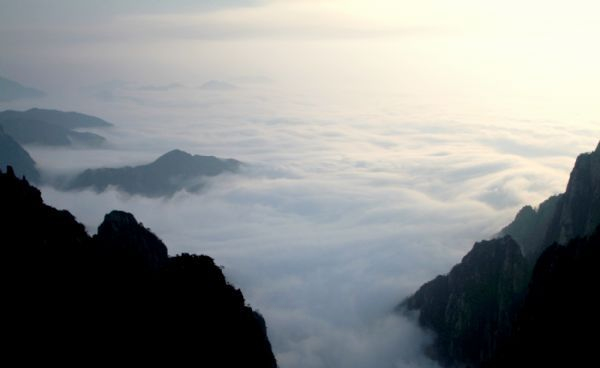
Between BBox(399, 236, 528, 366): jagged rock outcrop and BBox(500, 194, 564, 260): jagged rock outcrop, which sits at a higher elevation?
BBox(500, 194, 564, 260): jagged rock outcrop

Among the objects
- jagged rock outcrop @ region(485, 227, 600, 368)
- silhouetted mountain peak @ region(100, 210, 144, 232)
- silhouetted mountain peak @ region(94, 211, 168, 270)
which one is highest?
silhouetted mountain peak @ region(100, 210, 144, 232)

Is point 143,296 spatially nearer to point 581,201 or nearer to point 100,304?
point 100,304

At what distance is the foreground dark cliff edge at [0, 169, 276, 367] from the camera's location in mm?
55719

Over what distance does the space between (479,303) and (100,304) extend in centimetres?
8438

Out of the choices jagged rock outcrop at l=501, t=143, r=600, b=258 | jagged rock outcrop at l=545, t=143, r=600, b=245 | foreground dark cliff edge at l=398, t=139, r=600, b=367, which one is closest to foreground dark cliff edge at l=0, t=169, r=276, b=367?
foreground dark cliff edge at l=398, t=139, r=600, b=367

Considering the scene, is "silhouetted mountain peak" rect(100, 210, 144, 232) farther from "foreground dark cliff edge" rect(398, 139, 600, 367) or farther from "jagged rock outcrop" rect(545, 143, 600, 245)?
"jagged rock outcrop" rect(545, 143, 600, 245)

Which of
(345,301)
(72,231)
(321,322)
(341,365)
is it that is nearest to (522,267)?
(341,365)

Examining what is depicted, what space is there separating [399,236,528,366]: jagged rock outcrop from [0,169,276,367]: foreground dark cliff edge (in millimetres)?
54916

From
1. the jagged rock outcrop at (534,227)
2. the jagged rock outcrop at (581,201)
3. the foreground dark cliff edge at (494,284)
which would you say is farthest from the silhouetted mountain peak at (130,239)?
the jagged rock outcrop at (534,227)

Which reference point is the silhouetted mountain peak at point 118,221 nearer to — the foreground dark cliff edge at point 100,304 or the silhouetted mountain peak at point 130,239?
the silhouetted mountain peak at point 130,239

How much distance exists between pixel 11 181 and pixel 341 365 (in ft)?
277

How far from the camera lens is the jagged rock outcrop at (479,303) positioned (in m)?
112

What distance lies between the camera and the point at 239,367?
70750mm

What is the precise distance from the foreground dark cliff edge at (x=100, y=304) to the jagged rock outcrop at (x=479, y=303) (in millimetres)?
54916
